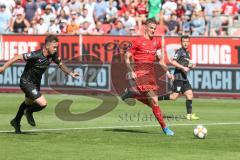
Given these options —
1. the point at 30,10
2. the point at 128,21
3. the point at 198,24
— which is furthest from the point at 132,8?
the point at 30,10

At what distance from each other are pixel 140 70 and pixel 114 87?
12277 millimetres

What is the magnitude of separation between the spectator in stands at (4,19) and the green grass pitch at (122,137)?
10.00 meters

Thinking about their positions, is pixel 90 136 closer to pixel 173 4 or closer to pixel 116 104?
pixel 116 104

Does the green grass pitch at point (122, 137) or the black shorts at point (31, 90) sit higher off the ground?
the black shorts at point (31, 90)

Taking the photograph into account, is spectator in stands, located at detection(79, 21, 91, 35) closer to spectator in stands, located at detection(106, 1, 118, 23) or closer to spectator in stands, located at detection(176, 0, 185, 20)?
spectator in stands, located at detection(106, 1, 118, 23)

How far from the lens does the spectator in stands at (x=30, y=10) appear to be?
115 feet

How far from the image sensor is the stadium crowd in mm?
31359

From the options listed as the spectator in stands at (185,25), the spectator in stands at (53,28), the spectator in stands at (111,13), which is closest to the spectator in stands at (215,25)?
the spectator in stands at (185,25)

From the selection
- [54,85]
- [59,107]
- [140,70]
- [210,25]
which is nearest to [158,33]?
[210,25]

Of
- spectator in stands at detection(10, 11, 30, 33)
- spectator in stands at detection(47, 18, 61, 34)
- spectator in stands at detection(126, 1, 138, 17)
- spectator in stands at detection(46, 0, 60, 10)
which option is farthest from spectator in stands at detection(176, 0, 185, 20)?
spectator in stands at detection(10, 11, 30, 33)

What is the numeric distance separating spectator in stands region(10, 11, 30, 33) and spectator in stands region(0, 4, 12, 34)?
32cm

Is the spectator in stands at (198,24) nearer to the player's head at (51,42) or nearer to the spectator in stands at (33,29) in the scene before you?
the spectator in stands at (33,29)

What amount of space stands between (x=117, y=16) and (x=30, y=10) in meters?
4.09

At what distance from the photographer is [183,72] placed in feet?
74.3
